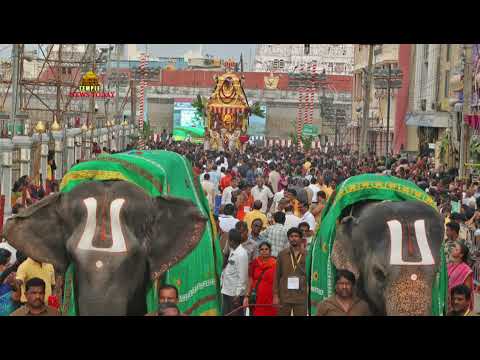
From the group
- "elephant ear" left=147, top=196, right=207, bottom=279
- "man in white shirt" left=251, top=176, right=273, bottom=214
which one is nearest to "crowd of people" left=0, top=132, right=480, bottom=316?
"elephant ear" left=147, top=196, right=207, bottom=279

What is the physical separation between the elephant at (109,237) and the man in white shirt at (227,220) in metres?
5.22

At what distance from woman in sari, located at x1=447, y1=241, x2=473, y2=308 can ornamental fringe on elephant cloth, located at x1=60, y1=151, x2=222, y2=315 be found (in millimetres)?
2093

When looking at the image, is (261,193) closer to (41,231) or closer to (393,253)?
(41,231)

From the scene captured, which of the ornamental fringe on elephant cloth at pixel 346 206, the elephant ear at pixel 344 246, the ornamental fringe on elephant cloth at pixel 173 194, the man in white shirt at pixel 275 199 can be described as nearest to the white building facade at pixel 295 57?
the man in white shirt at pixel 275 199

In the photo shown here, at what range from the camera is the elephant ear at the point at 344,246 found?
9.18 metres

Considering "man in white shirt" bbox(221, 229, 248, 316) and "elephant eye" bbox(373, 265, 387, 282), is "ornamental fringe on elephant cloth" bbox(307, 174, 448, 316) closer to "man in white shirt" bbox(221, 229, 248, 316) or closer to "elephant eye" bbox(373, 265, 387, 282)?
"elephant eye" bbox(373, 265, 387, 282)

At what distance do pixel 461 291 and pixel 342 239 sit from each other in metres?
0.98

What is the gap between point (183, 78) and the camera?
104m

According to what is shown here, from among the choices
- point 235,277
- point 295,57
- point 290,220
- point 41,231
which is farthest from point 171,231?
point 295,57

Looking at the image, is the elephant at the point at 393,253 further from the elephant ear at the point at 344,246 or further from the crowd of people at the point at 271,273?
the crowd of people at the point at 271,273

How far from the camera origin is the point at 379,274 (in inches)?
348
